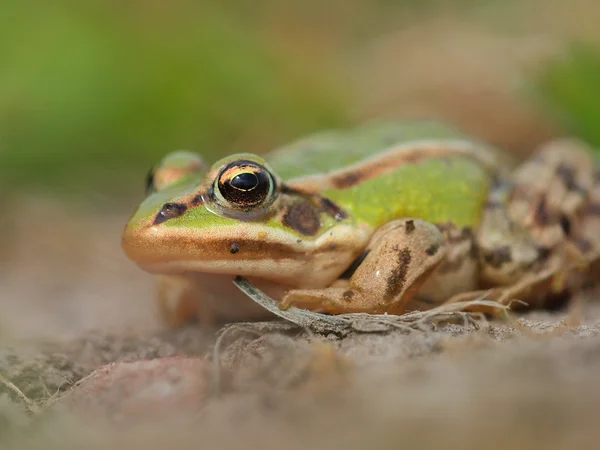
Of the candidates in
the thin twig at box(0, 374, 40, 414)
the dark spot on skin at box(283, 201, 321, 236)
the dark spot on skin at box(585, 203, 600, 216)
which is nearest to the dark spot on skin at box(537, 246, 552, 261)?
the dark spot on skin at box(585, 203, 600, 216)

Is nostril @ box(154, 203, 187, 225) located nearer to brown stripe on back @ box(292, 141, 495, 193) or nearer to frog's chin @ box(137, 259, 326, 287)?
frog's chin @ box(137, 259, 326, 287)

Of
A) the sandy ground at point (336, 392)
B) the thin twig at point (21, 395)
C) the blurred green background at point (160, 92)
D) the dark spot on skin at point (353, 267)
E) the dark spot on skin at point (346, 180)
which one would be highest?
the blurred green background at point (160, 92)

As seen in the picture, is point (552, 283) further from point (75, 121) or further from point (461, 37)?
point (461, 37)

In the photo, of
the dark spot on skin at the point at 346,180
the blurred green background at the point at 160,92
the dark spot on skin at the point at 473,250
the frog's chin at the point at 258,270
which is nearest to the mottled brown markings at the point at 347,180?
the dark spot on skin at the point at 346,180

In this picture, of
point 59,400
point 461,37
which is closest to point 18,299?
point 59,400

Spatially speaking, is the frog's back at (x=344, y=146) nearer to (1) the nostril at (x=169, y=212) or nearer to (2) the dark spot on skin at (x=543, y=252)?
(1) the nostril at (x=169, y=212)

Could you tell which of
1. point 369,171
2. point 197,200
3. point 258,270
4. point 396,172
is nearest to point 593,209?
point 396,172
